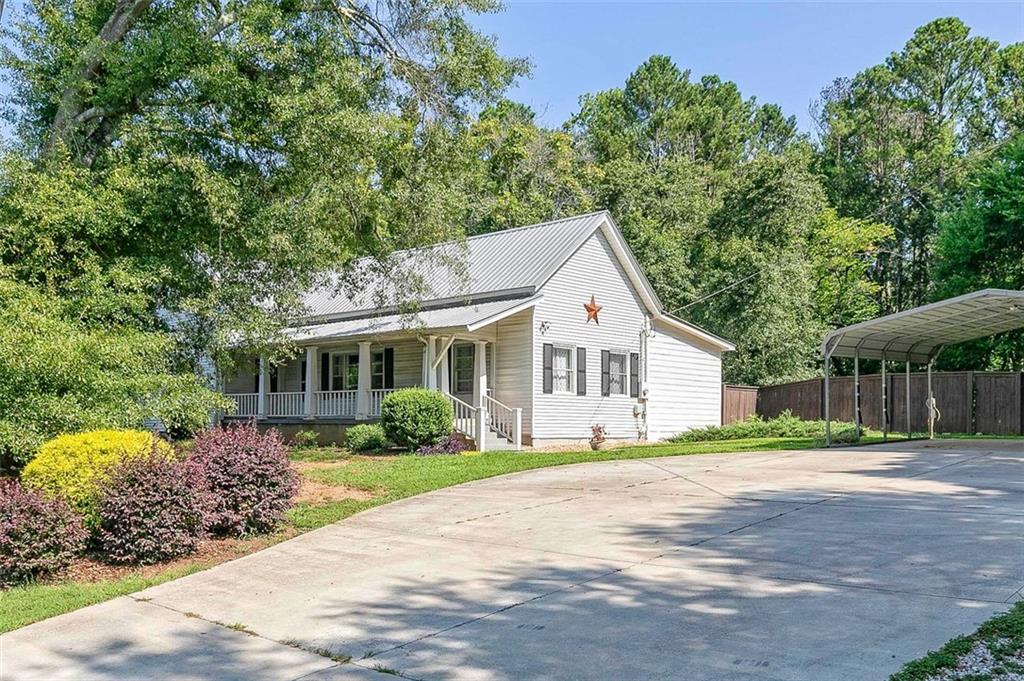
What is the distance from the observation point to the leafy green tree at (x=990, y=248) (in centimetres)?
2791

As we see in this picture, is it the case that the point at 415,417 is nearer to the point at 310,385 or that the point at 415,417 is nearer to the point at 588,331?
the point at 588,331

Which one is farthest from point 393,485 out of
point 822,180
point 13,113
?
point 822,180

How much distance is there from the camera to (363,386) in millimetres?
22516

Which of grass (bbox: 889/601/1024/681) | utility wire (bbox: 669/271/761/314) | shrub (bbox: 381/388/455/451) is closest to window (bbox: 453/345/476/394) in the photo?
shrub (bbox: 381/388/455/451)

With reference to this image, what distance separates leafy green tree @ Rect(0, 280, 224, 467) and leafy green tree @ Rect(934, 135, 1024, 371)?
25804mm

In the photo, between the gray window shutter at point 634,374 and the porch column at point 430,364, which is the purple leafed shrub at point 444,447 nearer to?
the porch column at point 430,364

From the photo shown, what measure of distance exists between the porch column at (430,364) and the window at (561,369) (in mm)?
2986

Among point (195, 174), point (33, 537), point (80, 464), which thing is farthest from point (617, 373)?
point (33, 537)

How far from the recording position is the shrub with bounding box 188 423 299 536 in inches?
371

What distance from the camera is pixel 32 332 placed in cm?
1070

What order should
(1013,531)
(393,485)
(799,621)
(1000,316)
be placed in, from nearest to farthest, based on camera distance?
(799,621)
(1013,531)
(393,485)
(1000,316)

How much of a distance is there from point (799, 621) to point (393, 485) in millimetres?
8246

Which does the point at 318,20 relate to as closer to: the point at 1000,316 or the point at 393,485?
the point at 393,485

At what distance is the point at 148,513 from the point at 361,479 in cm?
537
